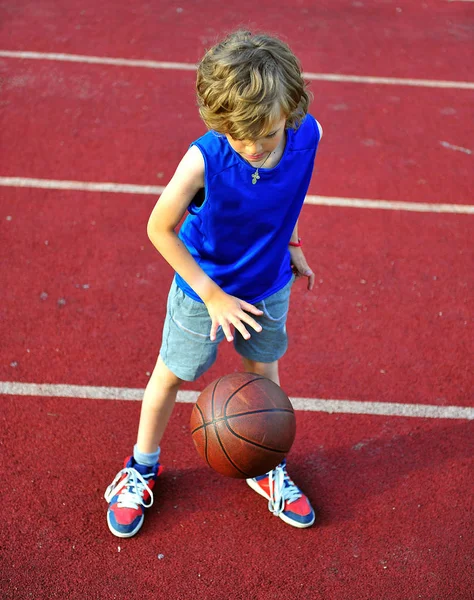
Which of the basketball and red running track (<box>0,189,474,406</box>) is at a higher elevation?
the basketball

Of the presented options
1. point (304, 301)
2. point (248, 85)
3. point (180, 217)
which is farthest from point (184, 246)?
point (304, 301)

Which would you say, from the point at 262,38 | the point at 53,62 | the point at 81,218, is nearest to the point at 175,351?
the point at 262,38

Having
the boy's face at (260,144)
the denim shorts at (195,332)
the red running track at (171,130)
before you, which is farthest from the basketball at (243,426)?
the red running track at (171,130)

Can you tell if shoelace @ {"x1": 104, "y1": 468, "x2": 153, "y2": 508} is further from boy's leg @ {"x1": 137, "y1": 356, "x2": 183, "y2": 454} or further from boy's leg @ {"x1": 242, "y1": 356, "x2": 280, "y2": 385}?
boy's leg @ {"x1": 242, "y1": 356, "x2": 280, "y2": 385}

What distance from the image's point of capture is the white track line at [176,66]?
7473 millimetres

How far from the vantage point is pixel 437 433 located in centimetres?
378

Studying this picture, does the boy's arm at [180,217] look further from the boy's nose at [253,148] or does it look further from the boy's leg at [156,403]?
the boy's leg at [156,403]

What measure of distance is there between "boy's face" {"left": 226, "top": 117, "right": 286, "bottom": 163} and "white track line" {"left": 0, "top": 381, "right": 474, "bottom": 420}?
1.80 metres

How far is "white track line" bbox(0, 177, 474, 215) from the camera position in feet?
18.1

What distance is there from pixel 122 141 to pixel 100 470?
11.6 feet

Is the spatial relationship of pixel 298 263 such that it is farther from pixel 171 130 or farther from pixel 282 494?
pixel 171 130

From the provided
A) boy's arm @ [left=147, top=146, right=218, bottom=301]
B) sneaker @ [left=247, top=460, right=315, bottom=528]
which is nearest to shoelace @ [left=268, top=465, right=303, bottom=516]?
sneaker @ [left=247, top=460, right=315, bottom=528]

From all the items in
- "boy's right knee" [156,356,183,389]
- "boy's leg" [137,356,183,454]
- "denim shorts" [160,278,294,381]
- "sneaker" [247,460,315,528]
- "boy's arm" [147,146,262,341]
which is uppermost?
"boy's arm" [147,146,262,341]

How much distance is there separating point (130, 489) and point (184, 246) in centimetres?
132
